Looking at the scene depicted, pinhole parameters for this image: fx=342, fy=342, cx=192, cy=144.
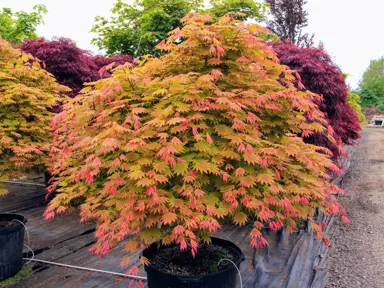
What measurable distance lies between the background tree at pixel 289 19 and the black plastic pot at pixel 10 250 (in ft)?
46.9

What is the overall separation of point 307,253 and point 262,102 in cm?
233

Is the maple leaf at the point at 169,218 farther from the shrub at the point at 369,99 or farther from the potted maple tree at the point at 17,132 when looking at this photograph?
the shrub at the point at 369,99

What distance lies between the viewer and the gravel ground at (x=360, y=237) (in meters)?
3.64


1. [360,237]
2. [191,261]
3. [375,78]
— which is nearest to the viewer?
[191,261]

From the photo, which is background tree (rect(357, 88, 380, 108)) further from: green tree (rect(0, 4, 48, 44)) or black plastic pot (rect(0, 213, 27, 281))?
black plastic pot (rect(0, 213, 27, 281))

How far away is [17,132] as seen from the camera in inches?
130

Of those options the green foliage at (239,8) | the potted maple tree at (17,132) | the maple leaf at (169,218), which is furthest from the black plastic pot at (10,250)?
the green foliage at (239,8)

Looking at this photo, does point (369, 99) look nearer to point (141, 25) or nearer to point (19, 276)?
point (141, 25)

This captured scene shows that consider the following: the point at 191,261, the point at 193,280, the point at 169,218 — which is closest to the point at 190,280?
the point at 193,280

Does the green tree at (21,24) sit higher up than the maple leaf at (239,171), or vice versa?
the green tree at (21,24)

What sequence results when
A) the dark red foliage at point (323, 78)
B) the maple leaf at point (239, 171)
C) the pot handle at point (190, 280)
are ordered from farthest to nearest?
the dark red foliage at point (323, 78), the pot handle at point (190, 280), the maple leaf at point (239, 171)

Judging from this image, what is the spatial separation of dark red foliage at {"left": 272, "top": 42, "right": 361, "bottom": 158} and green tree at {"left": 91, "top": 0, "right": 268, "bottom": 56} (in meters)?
7.00

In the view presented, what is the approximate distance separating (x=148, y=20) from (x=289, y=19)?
21.6ft

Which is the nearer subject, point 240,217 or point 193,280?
point 240,217
